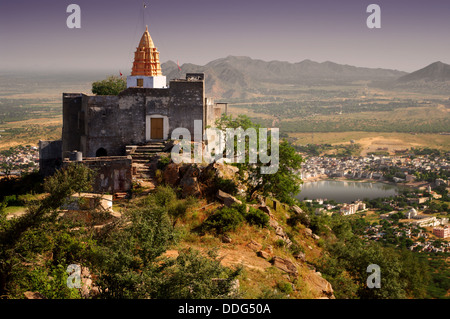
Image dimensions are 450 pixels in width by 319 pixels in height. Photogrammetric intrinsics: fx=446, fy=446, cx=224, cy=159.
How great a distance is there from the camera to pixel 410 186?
68562 millimetres

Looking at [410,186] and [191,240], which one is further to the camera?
[410,186]

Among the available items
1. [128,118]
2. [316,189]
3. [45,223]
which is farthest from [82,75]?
[45,223]

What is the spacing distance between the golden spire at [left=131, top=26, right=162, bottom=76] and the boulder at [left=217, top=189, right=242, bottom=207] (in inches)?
380

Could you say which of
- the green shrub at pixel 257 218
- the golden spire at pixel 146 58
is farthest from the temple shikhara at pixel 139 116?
the green shrub at pixel 257 218

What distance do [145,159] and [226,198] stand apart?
15.4 ft

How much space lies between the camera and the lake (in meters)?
63.8

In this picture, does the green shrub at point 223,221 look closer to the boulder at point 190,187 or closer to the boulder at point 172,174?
the boulder at point 190,187

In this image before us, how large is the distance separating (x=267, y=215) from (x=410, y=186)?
193ft

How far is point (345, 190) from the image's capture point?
69.8m

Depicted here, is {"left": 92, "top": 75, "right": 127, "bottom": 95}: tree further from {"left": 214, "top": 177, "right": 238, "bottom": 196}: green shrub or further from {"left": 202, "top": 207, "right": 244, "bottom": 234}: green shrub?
{"left": 202, "top": 207, "right": 244, "bottom": 234}: green shrub

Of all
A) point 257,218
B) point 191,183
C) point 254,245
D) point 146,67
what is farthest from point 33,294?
point 146,67

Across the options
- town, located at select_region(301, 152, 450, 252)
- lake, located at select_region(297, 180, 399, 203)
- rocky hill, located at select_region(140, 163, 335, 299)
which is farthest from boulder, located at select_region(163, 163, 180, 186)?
lake, located at select_region(297, 180, 399, 203)
